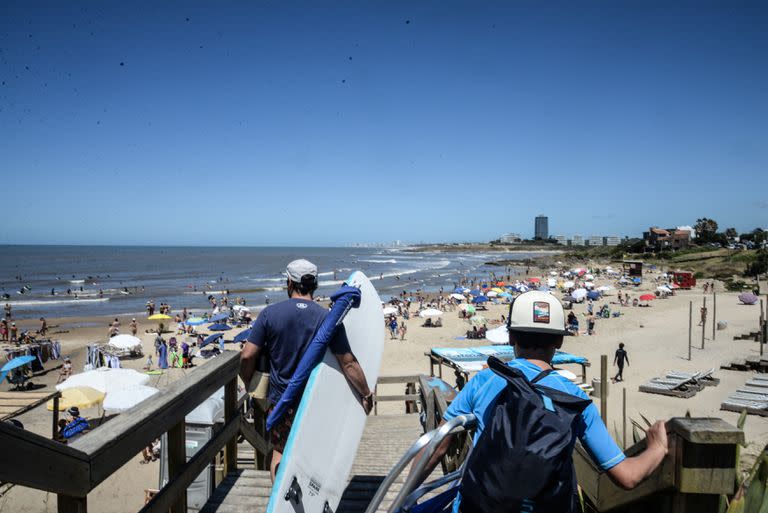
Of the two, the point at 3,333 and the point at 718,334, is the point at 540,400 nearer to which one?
the point at 718,334

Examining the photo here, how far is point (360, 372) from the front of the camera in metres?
2.56

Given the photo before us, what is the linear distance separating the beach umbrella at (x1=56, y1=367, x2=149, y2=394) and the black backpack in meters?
12.2

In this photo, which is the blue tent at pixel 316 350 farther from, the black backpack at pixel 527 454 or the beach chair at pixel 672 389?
the beach chair at pixel 672 389

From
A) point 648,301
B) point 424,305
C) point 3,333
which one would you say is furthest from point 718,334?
point 3,333

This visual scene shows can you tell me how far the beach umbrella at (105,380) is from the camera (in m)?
11.2

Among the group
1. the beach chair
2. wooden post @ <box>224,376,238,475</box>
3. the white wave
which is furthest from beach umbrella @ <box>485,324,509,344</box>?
the white wave

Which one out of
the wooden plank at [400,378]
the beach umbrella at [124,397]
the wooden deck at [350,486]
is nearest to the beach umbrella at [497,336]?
the wooden plank at [400,378]

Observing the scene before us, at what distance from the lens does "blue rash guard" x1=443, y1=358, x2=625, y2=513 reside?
1493 mm

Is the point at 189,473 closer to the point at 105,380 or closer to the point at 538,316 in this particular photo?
the point at 538,316

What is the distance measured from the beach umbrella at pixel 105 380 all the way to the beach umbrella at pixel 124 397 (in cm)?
43

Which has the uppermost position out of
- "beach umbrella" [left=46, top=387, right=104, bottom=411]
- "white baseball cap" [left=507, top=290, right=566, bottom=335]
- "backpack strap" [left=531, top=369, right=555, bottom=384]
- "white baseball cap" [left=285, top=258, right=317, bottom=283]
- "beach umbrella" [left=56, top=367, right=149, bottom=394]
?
"white baseball cap" [left=285, top=258, right=317, bottom=283]

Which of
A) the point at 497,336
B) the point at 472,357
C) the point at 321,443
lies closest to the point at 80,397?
the point at 472,357

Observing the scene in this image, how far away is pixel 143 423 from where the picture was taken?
1798 mm

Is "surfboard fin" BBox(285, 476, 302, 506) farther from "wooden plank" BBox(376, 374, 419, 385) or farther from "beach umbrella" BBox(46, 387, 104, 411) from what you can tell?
"beach umbrella" BBox(46, 387, 104, 411)
